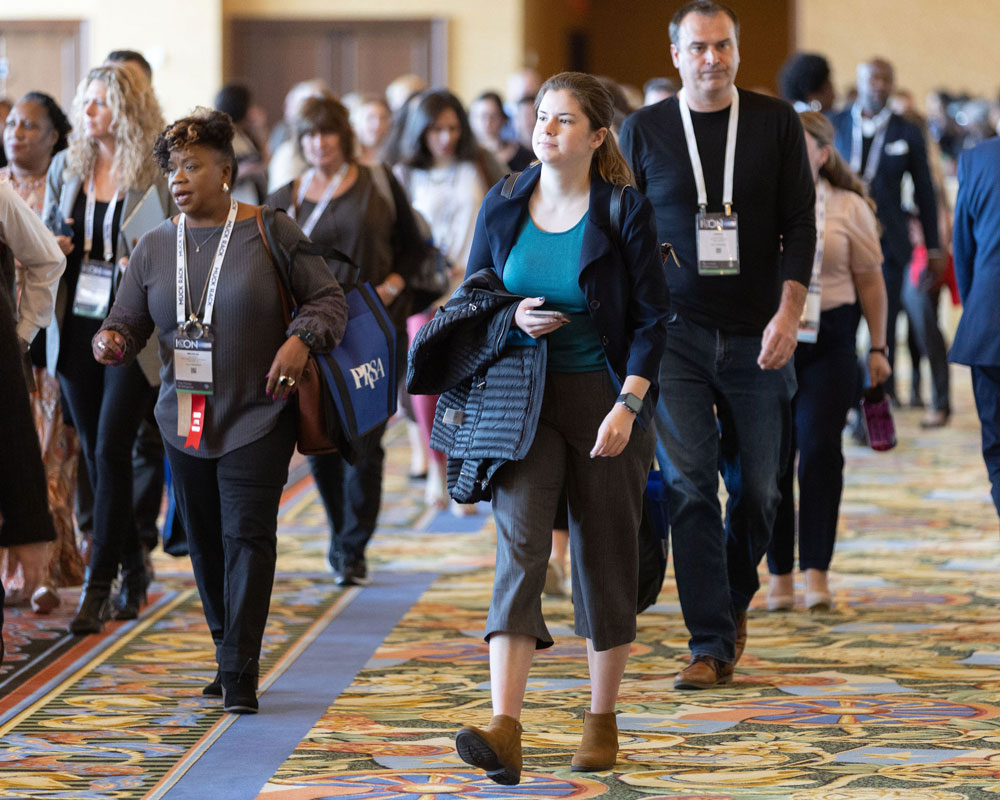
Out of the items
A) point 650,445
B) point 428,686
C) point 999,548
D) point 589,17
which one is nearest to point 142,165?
point 428,686

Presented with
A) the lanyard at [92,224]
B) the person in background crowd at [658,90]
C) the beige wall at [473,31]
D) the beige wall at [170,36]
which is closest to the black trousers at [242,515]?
the lanyard at [92,224]

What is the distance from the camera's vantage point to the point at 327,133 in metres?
5.80

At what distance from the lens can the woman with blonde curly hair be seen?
502cm

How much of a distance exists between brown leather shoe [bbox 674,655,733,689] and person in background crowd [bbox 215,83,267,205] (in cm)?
198

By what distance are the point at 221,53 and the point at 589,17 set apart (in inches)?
421

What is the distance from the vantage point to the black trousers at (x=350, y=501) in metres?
5.98

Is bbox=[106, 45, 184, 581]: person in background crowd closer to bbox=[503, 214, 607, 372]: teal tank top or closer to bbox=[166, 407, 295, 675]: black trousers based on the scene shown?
bbox=[166, 407, 295, 675]: black trousers

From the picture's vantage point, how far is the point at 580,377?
3.52 meters

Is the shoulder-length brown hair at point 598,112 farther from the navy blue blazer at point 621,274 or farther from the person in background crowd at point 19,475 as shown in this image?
the person in background crowd at point 19,475

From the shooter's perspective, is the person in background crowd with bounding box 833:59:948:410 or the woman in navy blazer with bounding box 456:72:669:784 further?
the person in background crowd with bounding box 833:59:948:410

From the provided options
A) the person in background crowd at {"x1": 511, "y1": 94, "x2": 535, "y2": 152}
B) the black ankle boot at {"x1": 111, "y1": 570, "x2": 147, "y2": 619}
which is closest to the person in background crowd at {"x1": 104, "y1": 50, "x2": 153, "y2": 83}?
the black ankle boot at {"x1": 111, "y1": 570, "x2": 147, "y2": 619}

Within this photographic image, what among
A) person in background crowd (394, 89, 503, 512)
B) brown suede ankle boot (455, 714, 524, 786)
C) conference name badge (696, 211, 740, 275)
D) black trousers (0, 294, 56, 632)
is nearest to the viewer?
brown suede ankle boot (455, 714, 524, 786)

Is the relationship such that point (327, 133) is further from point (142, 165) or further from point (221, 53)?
point (221, 53)

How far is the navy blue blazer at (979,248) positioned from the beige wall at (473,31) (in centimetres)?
1221
